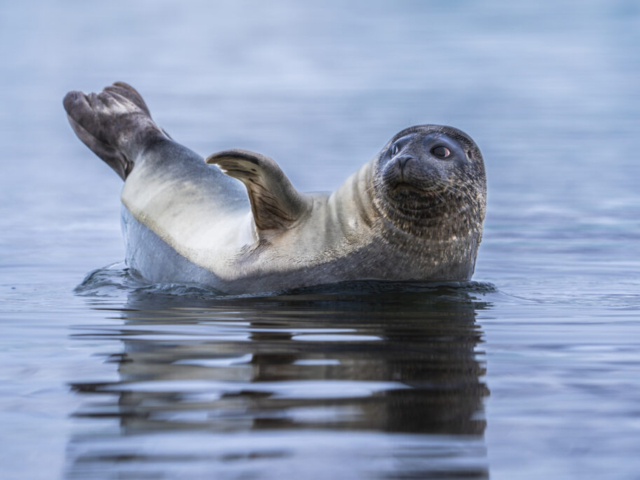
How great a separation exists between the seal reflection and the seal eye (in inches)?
45.9

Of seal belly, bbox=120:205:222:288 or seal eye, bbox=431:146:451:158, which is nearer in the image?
seal eye, bbox=431:146:451:158

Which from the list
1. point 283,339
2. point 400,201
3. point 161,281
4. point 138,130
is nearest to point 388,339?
point 283,339

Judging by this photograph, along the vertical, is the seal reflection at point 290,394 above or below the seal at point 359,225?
below

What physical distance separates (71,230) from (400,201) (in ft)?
18.1

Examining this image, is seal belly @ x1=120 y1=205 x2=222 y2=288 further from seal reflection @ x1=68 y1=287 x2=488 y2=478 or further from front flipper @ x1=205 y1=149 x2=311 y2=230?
seal reflection @ x1=68 y1=287 x2=488 y2=478

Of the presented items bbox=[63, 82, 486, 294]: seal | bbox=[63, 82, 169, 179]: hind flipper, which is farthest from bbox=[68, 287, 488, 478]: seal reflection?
bbox=[63, 82, 169, 179]: hind flipper

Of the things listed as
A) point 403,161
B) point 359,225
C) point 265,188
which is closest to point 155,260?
point 265,188

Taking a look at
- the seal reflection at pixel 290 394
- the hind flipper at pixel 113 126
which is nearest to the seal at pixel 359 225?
the seal reflection at pixel 290 394

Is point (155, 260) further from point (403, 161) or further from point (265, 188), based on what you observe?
point (403, 161)

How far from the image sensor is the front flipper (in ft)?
18.0

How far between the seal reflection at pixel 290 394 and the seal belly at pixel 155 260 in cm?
118

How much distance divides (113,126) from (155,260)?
6.19 ft

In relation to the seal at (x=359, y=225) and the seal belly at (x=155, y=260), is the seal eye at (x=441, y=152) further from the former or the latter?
the seal belly at (x=155, y=260)

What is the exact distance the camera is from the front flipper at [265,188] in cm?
548
